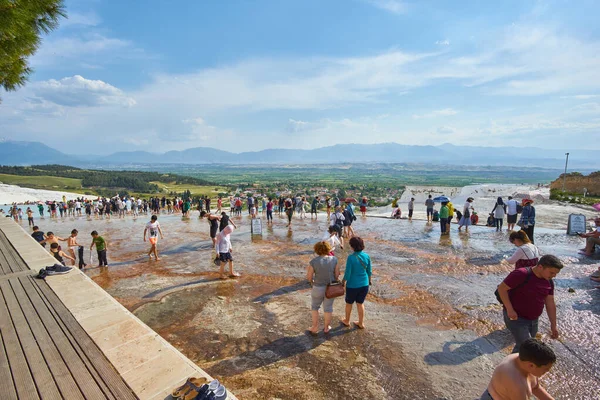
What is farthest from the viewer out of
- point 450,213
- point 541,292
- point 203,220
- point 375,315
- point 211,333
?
point 203,220

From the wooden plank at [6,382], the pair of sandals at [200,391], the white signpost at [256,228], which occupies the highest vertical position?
the pair of sandals at [200,391]

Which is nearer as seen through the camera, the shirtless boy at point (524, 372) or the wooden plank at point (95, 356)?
the shirtless boy at point (524, 372)

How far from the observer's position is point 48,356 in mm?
3842

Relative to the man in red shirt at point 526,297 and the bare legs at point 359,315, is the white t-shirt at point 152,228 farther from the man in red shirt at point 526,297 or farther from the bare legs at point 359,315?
the man in red shirt at point 526,297

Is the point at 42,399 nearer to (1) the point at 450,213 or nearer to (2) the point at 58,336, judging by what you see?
(2) the point at 58,336

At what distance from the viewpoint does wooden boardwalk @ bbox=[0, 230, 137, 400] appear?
327 cm

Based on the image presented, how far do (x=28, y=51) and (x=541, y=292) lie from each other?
10.1 meters

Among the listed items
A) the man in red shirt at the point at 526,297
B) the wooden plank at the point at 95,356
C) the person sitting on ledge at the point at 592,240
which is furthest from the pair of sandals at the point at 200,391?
the person sitting on ledge at the point at 592,240

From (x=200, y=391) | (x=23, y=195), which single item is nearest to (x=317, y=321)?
(x=200, y=391)

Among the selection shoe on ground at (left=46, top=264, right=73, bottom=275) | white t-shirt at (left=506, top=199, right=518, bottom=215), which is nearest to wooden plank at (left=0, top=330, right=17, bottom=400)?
shoe on ground at (left=46, top=264, right=73, bottom=275)

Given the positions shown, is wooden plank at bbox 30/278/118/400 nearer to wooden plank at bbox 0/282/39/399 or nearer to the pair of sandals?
wooden plank at bbox 0/282/39/399

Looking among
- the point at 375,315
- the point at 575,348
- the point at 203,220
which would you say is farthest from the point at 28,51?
the point at 203,220

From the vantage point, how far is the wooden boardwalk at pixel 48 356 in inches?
129

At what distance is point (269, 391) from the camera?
4.06 meters
